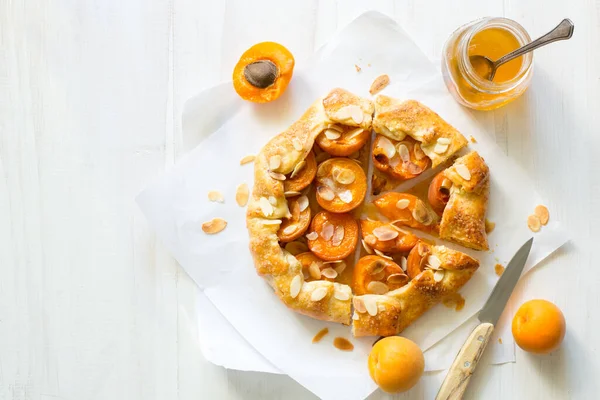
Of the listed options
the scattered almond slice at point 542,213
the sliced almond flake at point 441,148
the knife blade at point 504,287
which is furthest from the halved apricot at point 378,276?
the scattered almond slice at point 542,213

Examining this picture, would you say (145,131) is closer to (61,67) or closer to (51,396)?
(61,67)

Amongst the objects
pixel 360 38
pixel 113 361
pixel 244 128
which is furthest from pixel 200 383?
pixel 360 38

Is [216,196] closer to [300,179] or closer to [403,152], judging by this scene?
[300,179]

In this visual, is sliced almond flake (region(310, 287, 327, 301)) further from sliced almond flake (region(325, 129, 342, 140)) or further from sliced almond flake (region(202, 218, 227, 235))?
sliced almond flake (region(325, 129, 342, 140))

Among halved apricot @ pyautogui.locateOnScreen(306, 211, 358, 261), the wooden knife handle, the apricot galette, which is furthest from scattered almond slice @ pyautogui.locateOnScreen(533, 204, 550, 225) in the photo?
halved apricot @ pyautogui.locateOnScreen(306, 211, 358, 261)

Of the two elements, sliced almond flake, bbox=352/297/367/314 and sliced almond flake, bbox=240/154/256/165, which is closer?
sliced almond flake, bbox=352/297/367/314

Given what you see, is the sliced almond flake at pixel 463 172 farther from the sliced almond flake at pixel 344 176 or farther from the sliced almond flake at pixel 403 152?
the sliced almond flake at pixel 344 176
